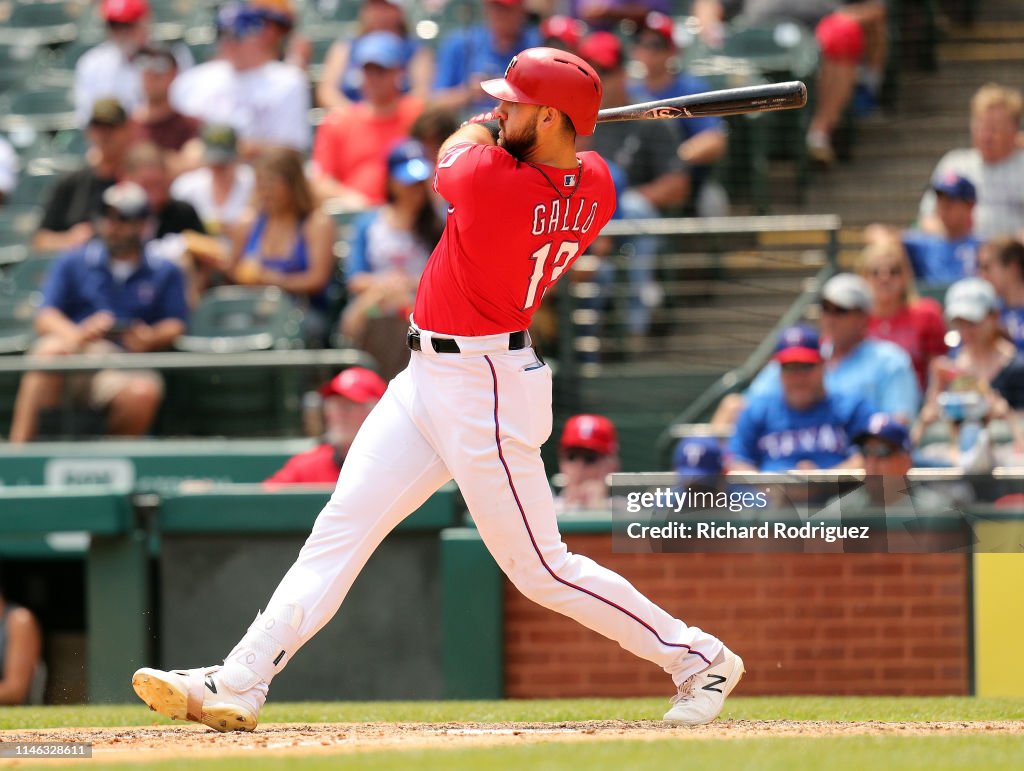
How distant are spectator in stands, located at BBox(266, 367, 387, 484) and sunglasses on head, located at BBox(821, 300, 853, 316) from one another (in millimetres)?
1949

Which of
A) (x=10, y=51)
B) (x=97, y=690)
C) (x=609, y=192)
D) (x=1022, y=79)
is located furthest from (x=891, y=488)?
(x=10, y=51)

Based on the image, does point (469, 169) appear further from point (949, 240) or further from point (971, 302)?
point (949, 240)

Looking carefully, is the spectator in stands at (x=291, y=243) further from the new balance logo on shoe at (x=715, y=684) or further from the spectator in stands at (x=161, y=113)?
the new balance logo on shoe at (x=715, y=684)

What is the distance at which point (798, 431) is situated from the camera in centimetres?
695

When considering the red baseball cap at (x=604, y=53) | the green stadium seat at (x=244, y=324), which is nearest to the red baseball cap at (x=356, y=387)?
the green stadium seat at (x=244, y=324)

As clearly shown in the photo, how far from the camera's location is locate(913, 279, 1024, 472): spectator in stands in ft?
22.3

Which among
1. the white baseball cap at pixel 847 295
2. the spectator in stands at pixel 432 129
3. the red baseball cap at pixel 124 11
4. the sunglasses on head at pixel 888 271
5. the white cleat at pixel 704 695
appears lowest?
the white cleat at pixel 704 695

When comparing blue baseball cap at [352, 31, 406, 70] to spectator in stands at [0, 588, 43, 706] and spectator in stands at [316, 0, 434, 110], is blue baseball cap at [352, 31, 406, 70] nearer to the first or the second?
spectator in stands at [316, 0, 434, 110]

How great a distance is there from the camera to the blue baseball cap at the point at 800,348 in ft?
22.7

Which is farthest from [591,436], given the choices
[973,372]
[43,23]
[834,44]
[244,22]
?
[43,23]

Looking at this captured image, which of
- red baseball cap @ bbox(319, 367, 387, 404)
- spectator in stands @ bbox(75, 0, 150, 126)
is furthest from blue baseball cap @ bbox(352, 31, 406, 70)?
red baseball cap @ bbox(319, 367, 387, 404)

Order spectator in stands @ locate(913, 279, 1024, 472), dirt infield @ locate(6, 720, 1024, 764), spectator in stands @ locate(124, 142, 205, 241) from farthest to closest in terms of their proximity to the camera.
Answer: spectator in stands @ locate(124, 142, 205, 241) → spectator in stands @ locate(913, 279, 1024, 472) → dirt infield @ locate(6, 720, 1024, 764)

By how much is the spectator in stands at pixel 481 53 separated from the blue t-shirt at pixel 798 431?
270 cm

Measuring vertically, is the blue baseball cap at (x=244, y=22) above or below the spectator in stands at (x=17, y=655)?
above
